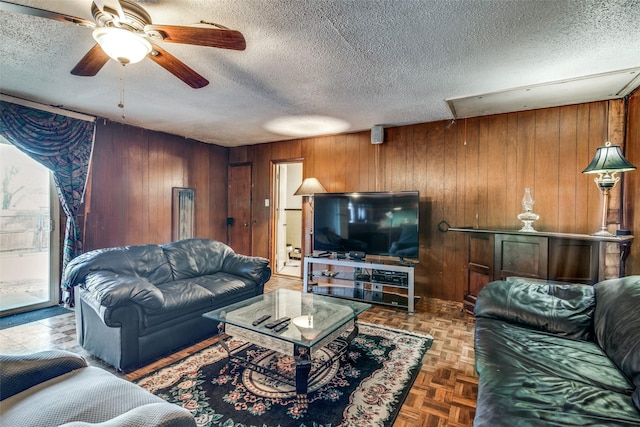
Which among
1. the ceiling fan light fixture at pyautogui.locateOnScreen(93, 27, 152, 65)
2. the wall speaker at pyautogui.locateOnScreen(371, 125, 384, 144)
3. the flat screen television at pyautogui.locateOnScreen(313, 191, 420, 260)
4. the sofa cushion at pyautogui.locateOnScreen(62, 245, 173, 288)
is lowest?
the sofa cushion at pyautogui.locateOnScreen(62, 245, 173, 288)

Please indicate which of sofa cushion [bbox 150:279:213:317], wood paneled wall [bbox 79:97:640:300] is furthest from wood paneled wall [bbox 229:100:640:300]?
sofa cushion [bbox 150:279:213:317]

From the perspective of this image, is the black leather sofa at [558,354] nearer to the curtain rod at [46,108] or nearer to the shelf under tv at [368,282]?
the shelf under tv at [368,282]

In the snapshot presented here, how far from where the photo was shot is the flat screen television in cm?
369

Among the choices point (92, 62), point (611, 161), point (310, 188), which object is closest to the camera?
point (92, 62)

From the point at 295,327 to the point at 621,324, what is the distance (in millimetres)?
1797

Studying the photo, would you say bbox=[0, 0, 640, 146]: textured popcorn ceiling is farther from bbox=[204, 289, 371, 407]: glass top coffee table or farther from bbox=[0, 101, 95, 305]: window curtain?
bbox=[204, 289, 371, 407]: glass top coffee table

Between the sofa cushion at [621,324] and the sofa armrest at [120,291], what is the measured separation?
2.72m

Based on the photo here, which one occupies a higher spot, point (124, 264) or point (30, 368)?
point (124, 264)

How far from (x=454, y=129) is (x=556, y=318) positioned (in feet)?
8.70

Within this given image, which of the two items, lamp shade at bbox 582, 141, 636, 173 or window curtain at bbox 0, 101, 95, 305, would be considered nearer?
lamp shade at bbox 582, 141, 636, 173

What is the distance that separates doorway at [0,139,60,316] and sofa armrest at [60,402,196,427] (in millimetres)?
3792

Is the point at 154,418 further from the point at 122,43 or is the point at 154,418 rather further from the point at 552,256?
the point at 552,256

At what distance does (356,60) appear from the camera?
7.62ft

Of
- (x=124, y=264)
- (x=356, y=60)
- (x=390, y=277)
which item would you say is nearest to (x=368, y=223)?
(x=390, y=277)
